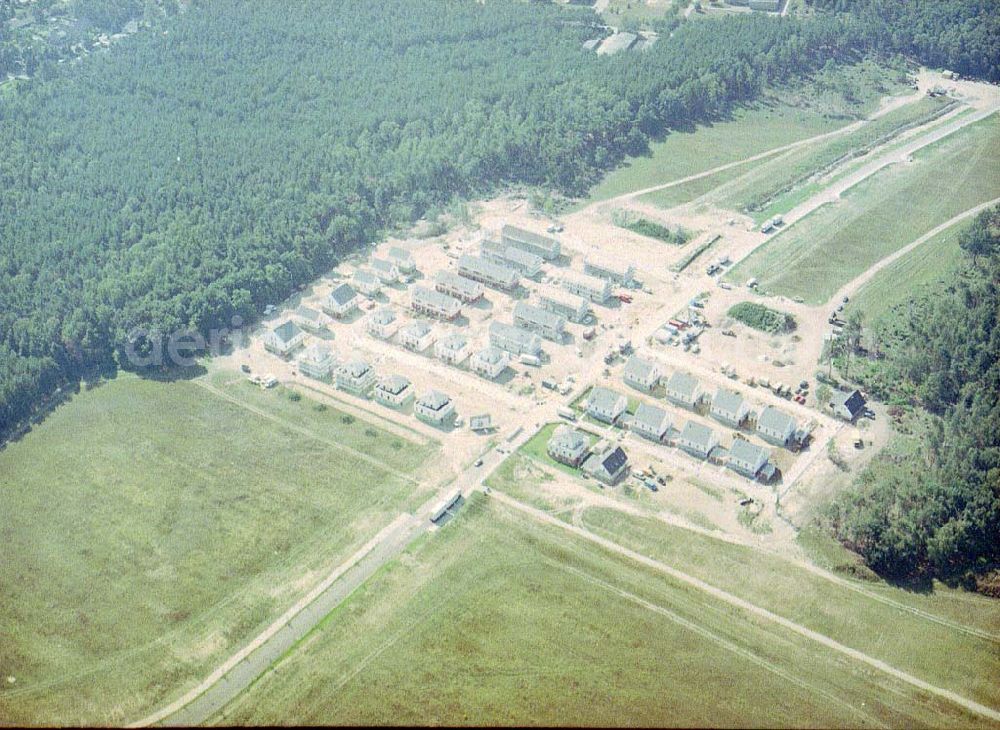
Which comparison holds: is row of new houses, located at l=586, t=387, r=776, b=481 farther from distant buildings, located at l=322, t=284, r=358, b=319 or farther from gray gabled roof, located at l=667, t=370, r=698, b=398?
distant buildings, located at l=322, t=284, r=358, b=319

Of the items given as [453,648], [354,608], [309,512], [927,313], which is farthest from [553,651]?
[927,313]

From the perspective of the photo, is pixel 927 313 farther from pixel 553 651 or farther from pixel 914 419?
pixel 553 651

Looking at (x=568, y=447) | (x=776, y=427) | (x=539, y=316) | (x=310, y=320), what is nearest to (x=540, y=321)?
(x=539, y=316)

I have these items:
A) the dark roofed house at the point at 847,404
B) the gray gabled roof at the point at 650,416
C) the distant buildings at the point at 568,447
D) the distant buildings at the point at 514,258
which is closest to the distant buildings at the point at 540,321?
the distant buildings at the point at 514,258

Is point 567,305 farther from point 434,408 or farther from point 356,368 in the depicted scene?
point 356,368

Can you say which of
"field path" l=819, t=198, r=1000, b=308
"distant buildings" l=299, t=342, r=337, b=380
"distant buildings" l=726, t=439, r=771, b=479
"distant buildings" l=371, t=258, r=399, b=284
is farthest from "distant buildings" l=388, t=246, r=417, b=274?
"field path" l=819, t=198, r=1000, b=308

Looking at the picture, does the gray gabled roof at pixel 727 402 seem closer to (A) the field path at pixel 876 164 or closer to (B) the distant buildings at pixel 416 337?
(B) the distant buildings at pixel 416 337
